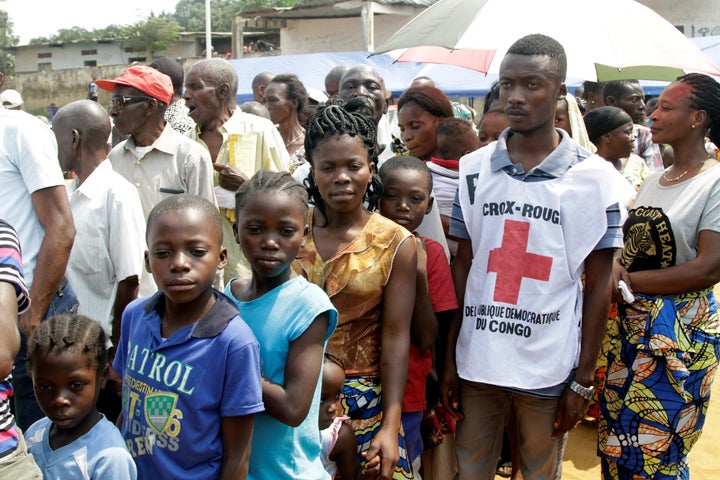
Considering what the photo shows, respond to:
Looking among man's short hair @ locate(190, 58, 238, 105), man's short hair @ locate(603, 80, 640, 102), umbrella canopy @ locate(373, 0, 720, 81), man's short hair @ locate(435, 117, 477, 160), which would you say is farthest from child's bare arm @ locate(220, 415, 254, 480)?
man's short hair @ locate(603, 80, 640, 102)

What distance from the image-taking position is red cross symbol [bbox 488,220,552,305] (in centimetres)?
248

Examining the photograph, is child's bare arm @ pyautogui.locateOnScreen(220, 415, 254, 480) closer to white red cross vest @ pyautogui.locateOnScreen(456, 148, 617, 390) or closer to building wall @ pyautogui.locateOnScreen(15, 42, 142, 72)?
white red cross vest @ pyautogui.locateOnScreen(456, 148, 617, 390)

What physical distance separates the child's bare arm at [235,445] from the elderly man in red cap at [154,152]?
6.10 ft

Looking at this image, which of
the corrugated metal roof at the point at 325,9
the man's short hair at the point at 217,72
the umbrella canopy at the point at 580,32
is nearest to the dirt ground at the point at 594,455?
the umbrella canopy at the point at 580,32

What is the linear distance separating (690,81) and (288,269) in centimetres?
218

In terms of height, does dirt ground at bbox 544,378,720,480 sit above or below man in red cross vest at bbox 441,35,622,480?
below

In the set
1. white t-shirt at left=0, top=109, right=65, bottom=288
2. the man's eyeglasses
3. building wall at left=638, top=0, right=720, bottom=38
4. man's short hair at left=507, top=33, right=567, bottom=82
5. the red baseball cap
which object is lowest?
white t-shirt at left=0, top=109, right=65, bottom=288

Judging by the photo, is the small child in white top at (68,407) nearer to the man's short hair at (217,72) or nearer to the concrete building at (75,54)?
the man's short hair at (217,72)

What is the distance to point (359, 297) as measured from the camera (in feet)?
7.72

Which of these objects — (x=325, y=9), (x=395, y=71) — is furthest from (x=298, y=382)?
(x=325, y=9)

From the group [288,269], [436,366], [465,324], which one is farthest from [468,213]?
[288,269]

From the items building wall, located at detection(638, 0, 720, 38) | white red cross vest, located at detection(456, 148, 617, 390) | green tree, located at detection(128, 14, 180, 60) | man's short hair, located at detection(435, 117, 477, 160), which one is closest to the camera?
white red cross vest, located at detection(456, 148, 617, 390)

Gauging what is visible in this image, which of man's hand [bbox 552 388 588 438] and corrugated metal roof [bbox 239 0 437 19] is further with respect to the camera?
corrugated metal roof [bbox 239 0 437 19]

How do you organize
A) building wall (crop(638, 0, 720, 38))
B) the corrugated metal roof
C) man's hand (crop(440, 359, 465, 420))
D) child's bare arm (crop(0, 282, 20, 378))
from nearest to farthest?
child's bare arm (crop(0, 282, 20, 378))
man's hand (crop(440, 359, 465, 420))
building wall (crop(638, 0, 720, 38))
the corrugated metal roof
